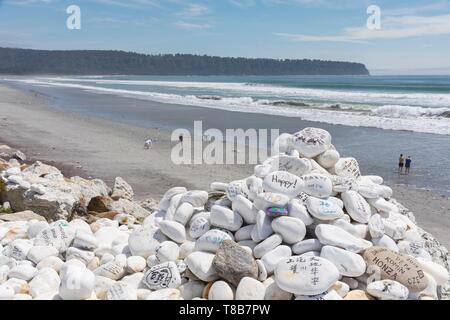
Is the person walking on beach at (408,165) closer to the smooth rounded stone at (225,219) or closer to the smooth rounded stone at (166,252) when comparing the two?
the smooth rounded stone at (225,219)

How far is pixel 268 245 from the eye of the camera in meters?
4.61

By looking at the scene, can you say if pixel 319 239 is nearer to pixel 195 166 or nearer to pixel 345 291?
pixel 345 291

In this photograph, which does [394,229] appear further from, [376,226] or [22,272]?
[22,272]

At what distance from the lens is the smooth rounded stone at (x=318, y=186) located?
5.02 m

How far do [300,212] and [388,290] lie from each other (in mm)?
1091

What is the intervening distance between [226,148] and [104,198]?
911 cm


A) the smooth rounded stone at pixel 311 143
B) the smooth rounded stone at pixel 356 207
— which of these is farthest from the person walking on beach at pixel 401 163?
the smooth rounded stone at pixel 356 207

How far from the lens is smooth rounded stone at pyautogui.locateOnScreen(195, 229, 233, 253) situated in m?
4.70

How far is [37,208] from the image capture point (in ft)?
25.5

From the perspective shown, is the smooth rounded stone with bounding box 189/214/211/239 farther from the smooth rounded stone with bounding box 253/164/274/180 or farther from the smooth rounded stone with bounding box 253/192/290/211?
the smooth rounded stone with bounding box 253/164/274/180

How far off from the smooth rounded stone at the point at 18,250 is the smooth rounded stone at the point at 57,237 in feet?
0.42

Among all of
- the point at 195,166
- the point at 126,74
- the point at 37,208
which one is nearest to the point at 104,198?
the point at 37,208

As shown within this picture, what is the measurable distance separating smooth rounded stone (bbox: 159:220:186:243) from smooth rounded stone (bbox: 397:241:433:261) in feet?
7.23

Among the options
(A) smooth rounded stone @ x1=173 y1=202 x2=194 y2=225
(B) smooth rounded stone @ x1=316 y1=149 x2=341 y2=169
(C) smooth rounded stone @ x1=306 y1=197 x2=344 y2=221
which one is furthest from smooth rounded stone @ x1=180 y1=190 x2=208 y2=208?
(B) smooth rounded stone @ x1=316 y1=149 x2=341 y2=169
